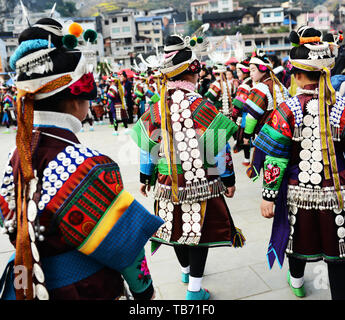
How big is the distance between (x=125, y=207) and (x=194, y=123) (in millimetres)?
1155

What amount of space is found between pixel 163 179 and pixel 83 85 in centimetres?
121

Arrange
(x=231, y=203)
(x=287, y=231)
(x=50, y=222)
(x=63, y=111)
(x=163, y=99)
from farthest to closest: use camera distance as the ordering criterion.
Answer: (x=231, y=203)
(x=163, y=99)
(x=287, y=231)
(x=63, y=111)
(x=50, y=222)

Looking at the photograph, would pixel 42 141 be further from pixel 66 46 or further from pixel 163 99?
pixel 163 99

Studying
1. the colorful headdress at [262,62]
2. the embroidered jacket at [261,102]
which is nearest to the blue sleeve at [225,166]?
the embroidered jacket at [261,102]

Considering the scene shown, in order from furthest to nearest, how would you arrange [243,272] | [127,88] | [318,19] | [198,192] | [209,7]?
[209,7]
[127,88]
[318,19]
[243,272]
[198,192]

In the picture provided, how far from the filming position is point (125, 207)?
1.21 m

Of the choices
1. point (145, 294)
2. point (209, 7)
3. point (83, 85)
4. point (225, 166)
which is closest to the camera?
point (83, 85)

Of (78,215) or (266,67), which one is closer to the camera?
(78,215)

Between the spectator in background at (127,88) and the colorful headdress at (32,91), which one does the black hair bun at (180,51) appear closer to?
the colorful headdress at (32,91)

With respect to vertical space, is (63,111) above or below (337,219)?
above

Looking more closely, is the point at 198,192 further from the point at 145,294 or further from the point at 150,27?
the point at 150,27

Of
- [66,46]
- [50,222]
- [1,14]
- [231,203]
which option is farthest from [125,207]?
[1,14]

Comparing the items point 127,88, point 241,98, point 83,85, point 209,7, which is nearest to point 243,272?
point 83,85

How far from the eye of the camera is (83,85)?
126cm
